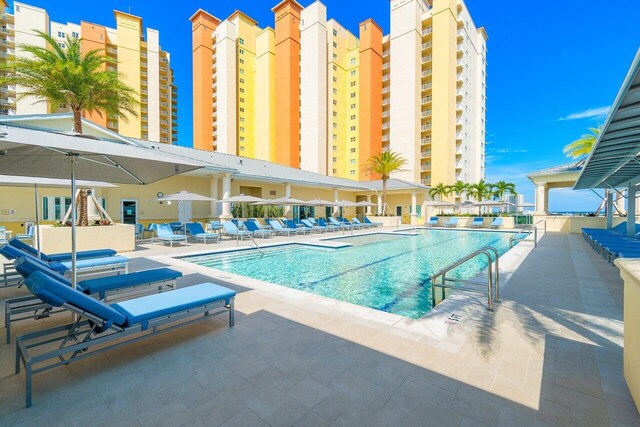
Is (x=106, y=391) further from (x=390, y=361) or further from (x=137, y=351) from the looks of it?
(x=390, y=361)

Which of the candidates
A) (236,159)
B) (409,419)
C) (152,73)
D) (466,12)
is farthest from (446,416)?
(152,73)

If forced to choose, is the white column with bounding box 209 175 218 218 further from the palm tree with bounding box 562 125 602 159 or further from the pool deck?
the palm tree with bounding box 562 125 602 159

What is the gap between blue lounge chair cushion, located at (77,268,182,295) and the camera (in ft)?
13.9

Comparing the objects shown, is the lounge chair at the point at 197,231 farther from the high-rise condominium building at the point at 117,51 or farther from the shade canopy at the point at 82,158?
the high-rise condominium building at the point at 117,51

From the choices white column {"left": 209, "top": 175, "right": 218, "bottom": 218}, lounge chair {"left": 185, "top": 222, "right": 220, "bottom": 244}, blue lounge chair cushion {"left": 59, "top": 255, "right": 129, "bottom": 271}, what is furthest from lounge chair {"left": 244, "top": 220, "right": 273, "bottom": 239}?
blue lounge chair cushion {"left": 59, "top": 255, "right": 129, "bottom": 271}

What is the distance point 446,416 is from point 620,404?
1407mm

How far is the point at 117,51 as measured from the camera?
1820 inches

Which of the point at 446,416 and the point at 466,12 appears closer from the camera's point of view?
the point at 446,416

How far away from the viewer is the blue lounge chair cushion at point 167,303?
3.09m

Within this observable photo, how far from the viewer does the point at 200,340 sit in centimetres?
346

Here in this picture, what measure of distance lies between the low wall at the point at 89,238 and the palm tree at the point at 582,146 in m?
27.1

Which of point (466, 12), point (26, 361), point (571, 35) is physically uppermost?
point (466, 12)

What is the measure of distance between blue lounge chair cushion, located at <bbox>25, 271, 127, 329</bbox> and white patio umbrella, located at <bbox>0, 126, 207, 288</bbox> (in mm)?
992

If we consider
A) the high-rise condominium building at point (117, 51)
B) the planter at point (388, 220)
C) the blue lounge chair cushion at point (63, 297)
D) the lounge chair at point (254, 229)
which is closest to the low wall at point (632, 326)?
the blue lounge chair cushion at point (63, 297)
